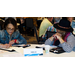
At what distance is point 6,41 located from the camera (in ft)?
9.42

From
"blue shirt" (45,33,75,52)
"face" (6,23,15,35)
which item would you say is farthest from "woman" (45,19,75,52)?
"face" (6,23,15,35)

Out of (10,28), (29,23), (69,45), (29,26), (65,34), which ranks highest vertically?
(29,23)

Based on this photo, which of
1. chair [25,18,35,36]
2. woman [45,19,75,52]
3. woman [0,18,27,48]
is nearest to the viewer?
woman [45,19,75,52]

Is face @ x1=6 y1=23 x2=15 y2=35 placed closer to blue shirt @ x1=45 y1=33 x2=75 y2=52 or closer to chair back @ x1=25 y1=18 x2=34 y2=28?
blue shirt @ x1=45 y1=33 x2=75 y2=52

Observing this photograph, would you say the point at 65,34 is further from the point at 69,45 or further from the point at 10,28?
the point at 10,28

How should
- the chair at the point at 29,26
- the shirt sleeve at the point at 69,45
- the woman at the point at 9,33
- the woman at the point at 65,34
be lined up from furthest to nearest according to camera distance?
the chair at the point at 29,26 < the woman at the point at 9,33 < the woman at the point at 65,34 < the shirt sleeve at the point at 69,45

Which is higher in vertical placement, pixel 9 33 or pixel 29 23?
pixel 29 23

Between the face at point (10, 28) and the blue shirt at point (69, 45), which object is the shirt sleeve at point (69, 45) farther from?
the face at point (10, 28)

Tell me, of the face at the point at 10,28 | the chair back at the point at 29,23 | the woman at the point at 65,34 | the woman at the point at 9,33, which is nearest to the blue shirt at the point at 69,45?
the woman at the point at 65,34

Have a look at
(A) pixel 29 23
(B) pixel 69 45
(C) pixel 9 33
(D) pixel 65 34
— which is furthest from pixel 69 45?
(A) pixel 29 23

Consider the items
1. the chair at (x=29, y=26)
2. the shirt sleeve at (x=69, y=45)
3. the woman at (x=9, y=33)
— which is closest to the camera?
the shirt sleeve at (x=69, y=45)
